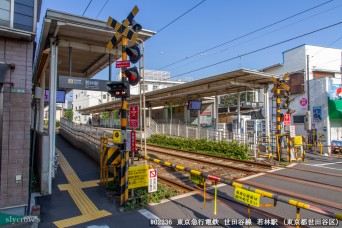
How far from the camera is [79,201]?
6.53 metres

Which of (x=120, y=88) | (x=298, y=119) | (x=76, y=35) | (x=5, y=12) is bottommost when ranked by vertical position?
(x=298, y=119)

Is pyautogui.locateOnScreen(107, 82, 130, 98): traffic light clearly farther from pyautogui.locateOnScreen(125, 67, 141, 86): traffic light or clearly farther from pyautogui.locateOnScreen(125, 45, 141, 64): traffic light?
pyautogui.locateOnScreen(125, 45, 141, 64): traffic light

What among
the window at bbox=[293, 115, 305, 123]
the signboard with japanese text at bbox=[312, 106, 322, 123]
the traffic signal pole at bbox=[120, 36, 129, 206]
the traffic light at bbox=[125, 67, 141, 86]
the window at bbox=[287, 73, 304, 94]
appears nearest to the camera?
the traffic signal pole at bbox=[120, 36, 129, 206]

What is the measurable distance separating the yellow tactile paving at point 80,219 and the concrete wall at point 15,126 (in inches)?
38.0

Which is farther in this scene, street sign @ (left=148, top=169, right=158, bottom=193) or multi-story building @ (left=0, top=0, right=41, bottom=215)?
street sign @ (left=148, top=169, right=158, bottom=193)

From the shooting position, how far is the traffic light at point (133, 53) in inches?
247

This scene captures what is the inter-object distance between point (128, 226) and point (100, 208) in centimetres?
133

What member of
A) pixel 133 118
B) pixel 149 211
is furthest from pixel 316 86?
pixel 149 211

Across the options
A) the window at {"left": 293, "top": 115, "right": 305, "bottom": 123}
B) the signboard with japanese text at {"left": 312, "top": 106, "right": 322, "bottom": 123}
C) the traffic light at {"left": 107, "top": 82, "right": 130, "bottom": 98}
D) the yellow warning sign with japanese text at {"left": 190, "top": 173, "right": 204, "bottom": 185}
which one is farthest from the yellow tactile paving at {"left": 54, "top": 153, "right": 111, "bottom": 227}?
the window at {"left": 293, "top": 115, "right": 305, "bottom": 123}

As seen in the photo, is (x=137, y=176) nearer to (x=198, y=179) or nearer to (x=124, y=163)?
(x=124, y=163)

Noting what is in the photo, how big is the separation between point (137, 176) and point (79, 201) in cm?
175

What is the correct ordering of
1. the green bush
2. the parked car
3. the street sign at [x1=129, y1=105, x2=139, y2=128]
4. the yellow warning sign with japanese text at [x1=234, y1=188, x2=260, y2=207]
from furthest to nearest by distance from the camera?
the parked car → the green bush → the street sign at [x1=129, y1=105, x2=139, y2=128] → the yellow warning sign with japanese text at [x1=234, y1=188, x2=260, y2=207]

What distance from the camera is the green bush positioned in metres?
14.0

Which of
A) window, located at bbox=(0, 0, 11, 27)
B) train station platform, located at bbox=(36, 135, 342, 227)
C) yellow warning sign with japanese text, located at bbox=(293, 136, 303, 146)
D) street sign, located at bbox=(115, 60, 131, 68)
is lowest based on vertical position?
train station platform, located at bbox=(36, 135, 342, 227)
